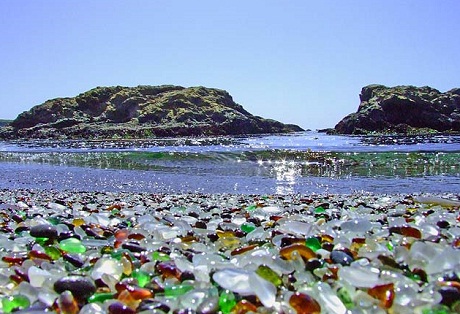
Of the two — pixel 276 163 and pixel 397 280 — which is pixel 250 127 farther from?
pixel 397 280

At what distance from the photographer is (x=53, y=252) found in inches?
91.4

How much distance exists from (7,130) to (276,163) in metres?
68.5

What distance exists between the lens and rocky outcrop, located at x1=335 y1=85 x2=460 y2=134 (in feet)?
190

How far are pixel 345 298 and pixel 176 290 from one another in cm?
66

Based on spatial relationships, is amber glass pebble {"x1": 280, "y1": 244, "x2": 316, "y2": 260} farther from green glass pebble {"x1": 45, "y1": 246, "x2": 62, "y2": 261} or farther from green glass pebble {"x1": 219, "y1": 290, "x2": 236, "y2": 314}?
green glass pebble {"x1": 45, "y1": 246, "x2": 62, "y2": 261}

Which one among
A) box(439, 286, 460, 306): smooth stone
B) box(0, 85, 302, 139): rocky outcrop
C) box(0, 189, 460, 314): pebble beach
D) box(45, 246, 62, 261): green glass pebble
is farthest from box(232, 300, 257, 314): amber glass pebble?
box(0, 85, 302, 139): rocky outcrop

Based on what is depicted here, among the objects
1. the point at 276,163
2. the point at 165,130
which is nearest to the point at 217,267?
the point at 276,163

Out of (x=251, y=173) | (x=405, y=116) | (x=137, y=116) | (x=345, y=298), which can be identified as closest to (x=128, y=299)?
(x=345, y=298)

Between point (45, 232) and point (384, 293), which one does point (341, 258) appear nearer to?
point (384, 293)

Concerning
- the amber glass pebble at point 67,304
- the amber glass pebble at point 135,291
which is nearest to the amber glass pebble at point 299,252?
the amber glass pebble at point 135,291

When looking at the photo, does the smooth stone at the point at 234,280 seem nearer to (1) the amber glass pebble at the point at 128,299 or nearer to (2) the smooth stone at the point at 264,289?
(2) the smooth stone at the point at 264,289

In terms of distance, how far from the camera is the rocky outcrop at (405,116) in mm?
57969

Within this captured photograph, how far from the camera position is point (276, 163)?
50.0ft

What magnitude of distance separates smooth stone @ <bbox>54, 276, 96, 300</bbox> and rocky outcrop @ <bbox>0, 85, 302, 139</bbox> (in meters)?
54.8
